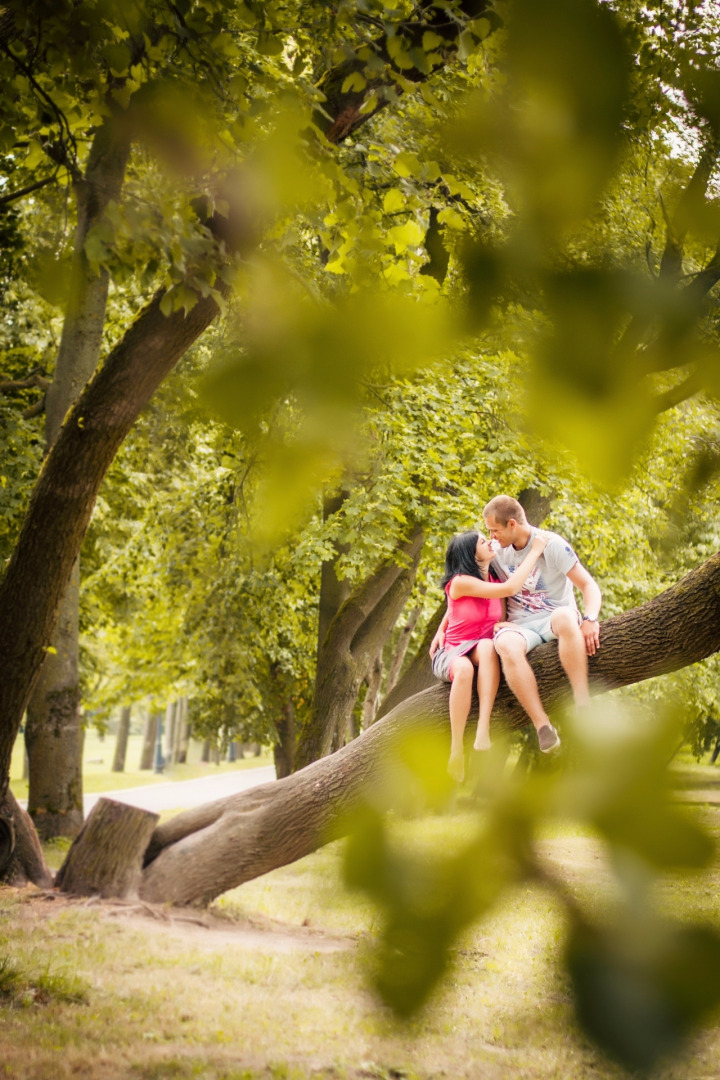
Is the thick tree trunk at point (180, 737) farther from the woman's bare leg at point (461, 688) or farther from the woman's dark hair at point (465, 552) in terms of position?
the woman's dark hair at point (465, 552)

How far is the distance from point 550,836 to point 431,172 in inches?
40.7

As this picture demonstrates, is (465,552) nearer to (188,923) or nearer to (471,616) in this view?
(471,616)

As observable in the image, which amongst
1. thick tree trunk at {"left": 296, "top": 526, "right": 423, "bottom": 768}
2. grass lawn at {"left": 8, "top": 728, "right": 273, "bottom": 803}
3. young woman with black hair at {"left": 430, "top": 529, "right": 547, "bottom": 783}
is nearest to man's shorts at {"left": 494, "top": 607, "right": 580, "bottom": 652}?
young woman with black hair at {"left": 430, "top": 529, "right": 547, "bottom": 783}

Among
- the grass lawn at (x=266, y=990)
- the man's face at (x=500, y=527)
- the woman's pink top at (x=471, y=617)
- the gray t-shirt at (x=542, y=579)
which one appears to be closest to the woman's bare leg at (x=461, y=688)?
the woman's pink top at (x=471, y=617)

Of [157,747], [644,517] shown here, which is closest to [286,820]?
[644,517]

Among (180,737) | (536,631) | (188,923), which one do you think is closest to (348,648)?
(188,923)

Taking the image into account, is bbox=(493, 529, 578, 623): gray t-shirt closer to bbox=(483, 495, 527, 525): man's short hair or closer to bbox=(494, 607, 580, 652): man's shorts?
bbox=(494, 607, 580, 652): man's shorts

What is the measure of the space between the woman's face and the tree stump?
4.46 metres

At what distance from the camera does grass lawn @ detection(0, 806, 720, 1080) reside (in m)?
0.46

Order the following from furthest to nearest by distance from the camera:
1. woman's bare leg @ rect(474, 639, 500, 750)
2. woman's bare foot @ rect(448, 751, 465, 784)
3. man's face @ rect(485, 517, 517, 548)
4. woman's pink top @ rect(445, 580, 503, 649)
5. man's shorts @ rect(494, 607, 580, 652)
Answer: woman's pink top @ rect(445, 580, 503, 649), man's shorts @ rect(494, 607, 580, 652), woman's bare leg @ rect(474, 639, 500, 750), man's face @ rect(485, 517, 517, 548), woman's bare foot @ rect(448, 751, 465, 784)

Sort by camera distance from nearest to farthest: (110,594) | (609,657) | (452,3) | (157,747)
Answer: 1. (452,3)
2. (609,657)
3. (110,594)
4. (157,747)

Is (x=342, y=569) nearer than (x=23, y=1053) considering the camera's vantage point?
No

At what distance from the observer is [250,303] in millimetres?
656

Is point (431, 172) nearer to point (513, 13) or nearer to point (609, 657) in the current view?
point (513, 13)
